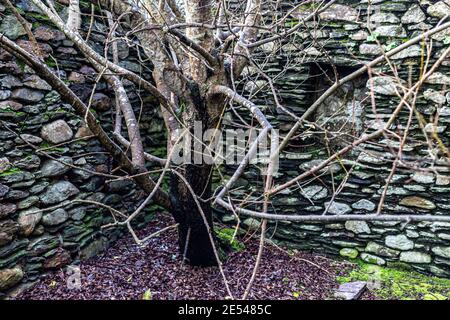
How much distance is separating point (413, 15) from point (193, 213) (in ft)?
8.02

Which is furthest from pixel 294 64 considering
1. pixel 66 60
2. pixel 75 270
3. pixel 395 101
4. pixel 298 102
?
pixel 75 270

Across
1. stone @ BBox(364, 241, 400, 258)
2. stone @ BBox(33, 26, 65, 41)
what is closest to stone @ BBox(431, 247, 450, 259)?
stone @ BBox(364, 241, 400, 258)

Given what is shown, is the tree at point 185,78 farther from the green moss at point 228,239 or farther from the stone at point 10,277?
the stone at point 10,277

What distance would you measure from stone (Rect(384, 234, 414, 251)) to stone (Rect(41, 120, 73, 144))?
2.87 metres

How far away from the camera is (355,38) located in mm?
3293

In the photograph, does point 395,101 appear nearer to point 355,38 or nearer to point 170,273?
point 355,38

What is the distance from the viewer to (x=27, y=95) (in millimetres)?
2570

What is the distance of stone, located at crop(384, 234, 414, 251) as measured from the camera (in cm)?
326

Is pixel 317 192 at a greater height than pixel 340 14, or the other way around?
pixel 340 14

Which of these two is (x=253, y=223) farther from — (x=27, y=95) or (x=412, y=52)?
(x=27, y=95)

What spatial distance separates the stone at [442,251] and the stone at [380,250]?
0.29 meters

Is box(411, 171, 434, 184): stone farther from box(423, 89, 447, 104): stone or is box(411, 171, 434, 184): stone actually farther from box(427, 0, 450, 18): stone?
box(427, 0, 450, 18): stone

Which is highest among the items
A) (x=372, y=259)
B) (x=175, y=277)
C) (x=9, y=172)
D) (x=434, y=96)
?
(x=434, y=96)

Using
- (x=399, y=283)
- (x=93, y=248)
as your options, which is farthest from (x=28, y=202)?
(x=399, y=283)
